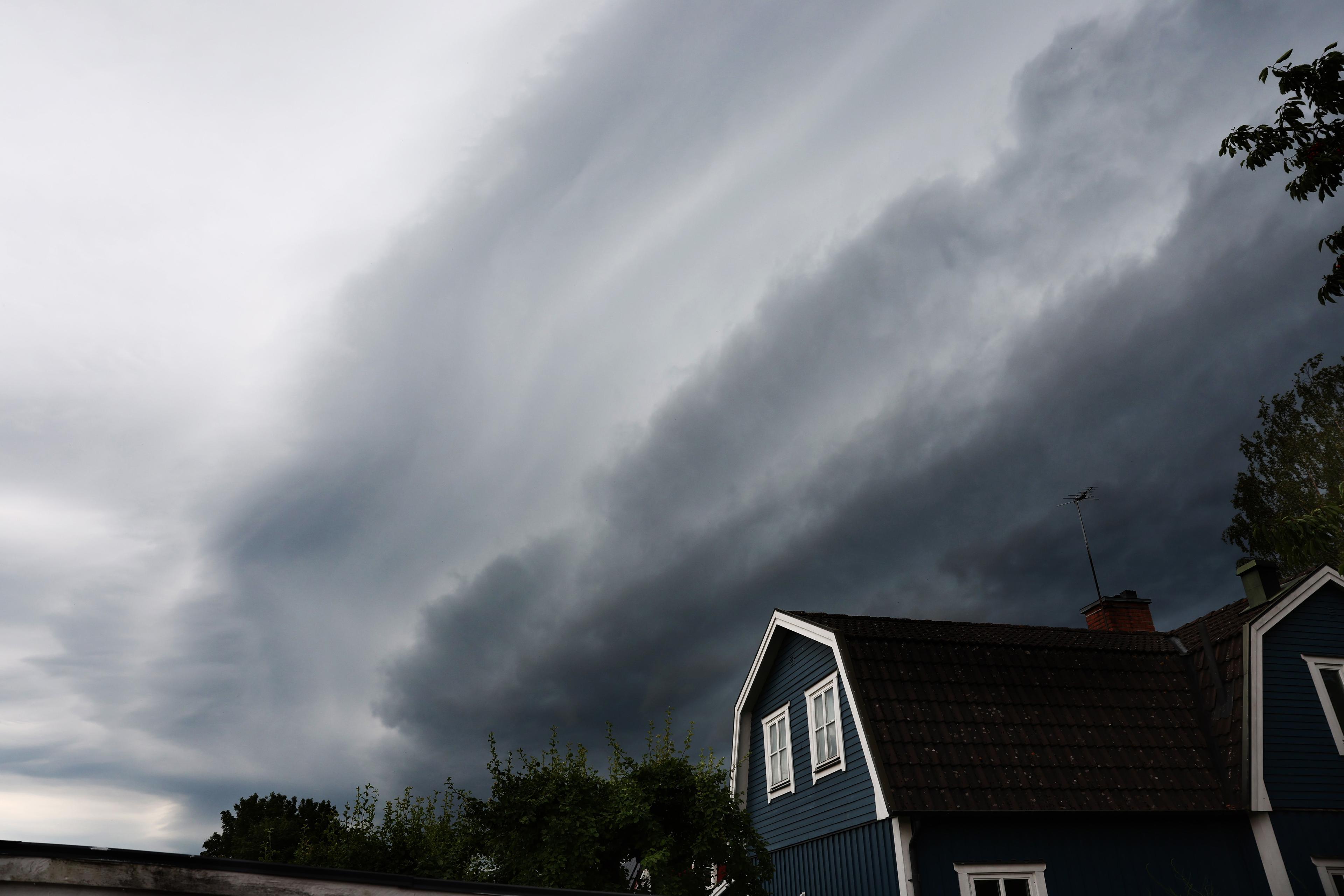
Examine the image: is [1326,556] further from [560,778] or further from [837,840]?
[560,778]

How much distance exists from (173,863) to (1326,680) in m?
19.5

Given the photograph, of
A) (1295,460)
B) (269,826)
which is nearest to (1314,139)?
(1295,460)

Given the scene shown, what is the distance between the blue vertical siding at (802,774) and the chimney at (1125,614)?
9058 millimetres

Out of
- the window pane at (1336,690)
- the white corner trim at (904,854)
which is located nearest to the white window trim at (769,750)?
the white corner trim at (904,854)

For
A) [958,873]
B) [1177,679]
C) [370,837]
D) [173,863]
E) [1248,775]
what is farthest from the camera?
[370,837]

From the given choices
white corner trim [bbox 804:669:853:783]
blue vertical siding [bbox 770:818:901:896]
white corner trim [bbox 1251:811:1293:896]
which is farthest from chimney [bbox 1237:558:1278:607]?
blue vertical siding [bbox 770:818:901:896]

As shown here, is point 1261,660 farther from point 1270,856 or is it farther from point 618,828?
point 618,828

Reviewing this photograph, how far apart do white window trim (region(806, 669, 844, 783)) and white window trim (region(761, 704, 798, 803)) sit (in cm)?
105

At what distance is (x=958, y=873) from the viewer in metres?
13.3

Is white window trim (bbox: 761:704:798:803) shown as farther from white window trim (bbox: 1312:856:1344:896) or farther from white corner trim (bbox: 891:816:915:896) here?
white window trim (bbox: 1312:856:1344:896)

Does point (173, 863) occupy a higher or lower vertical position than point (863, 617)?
lower

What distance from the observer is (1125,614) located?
22.2 metres

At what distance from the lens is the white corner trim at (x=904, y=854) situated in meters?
13.0

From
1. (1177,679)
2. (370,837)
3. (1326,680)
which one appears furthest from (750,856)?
(370,837)
